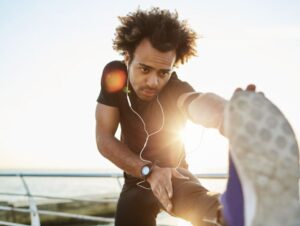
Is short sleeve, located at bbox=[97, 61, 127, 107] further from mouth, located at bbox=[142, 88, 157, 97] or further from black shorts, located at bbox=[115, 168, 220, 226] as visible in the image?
black shorts, located at bbox=[115, 168, 220, 226]

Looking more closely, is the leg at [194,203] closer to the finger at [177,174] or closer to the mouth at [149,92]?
the finger at [177,174]

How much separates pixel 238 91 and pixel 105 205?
1426cm

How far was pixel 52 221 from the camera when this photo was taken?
1373cm

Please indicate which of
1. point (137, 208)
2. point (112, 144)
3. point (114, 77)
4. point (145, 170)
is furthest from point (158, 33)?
point (137, 208)

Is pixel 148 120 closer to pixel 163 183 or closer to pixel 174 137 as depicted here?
pixel 174 137

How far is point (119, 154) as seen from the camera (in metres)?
2.03

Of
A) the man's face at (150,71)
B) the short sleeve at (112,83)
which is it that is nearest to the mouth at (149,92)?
the man's face at (150,71)

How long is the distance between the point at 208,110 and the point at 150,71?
783 millimetres

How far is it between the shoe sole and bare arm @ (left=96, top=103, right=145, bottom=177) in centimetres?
92

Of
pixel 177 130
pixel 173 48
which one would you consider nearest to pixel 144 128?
pixel 177 130

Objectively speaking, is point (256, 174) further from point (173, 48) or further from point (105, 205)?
point (105, 205)

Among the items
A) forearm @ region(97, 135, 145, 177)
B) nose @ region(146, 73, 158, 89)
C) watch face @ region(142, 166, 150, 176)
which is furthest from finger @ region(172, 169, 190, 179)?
nose @ region(146, 73, 158, 89)

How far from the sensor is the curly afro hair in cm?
217

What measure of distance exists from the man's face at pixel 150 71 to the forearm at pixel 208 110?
577 mm
